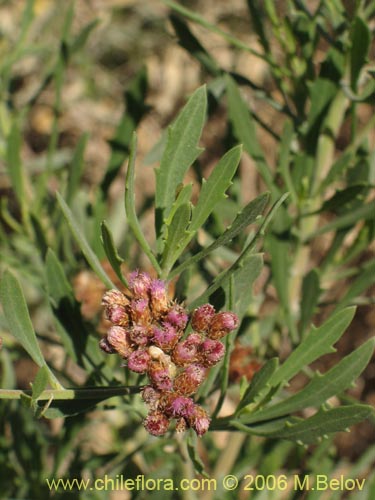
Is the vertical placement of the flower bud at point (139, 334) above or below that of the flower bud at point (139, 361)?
above

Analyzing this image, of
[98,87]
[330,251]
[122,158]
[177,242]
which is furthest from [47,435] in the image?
[98,87]

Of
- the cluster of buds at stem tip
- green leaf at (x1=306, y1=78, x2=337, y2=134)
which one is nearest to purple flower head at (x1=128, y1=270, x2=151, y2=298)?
the cluster of buds at stem tip

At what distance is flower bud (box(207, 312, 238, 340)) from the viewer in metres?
0.97

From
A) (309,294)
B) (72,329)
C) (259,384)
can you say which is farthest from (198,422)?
(309,294)

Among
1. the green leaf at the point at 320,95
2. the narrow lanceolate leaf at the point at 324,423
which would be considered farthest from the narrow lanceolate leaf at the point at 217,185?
the green leaf at the point at 320,95

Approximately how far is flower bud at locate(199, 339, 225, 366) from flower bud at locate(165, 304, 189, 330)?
42 mm

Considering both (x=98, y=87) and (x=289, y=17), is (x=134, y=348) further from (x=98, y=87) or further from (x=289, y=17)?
(x=98, y=87)

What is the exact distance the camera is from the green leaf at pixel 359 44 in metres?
1.18

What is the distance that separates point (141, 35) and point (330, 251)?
2625 mm

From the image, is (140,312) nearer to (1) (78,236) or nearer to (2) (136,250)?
(1) (78,236)

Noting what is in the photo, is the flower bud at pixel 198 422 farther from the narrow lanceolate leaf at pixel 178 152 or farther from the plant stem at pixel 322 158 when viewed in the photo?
the plant stem at pixel 322 158

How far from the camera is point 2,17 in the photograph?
12.4 ft

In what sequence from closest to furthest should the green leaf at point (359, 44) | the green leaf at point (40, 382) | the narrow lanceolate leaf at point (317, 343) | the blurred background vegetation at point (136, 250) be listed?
the green leaf at point (40, 382), the narrow lanceolate leaf at point (317, 343), the green leaf at point (359, 44), the blurred background vegetation at point (136, 250)

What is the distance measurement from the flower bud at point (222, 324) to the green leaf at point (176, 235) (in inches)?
4.1
